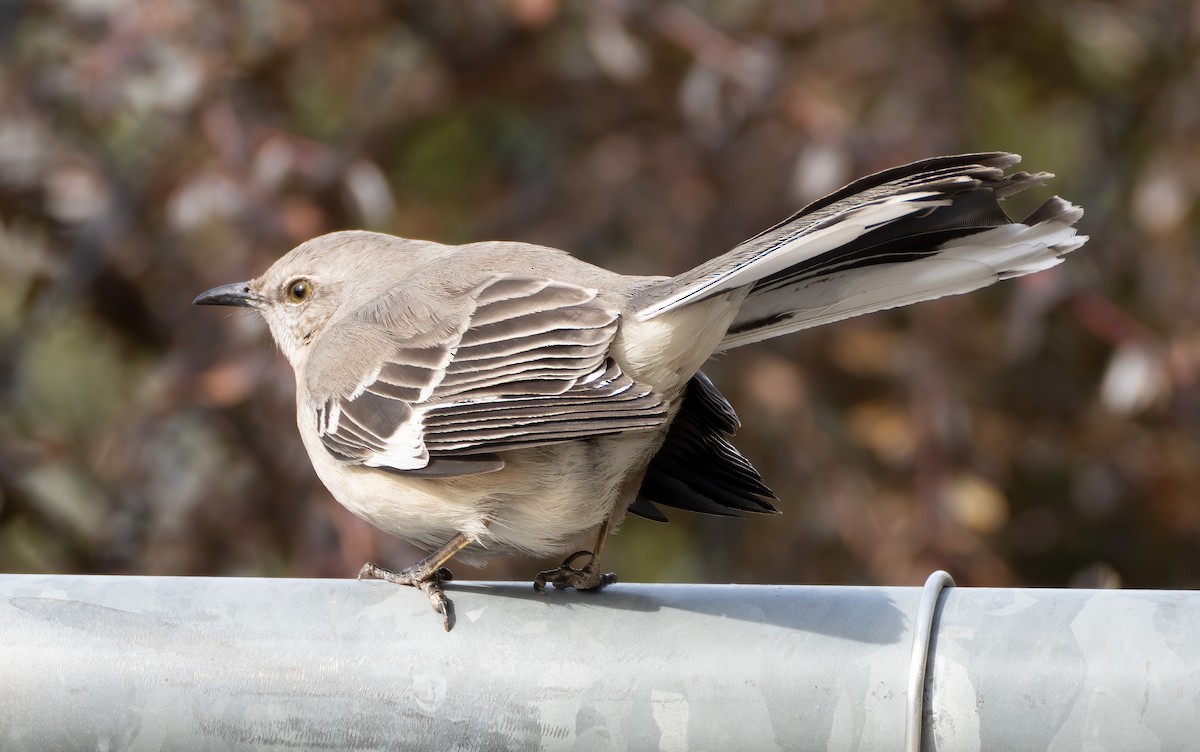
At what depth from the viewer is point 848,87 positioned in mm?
5023

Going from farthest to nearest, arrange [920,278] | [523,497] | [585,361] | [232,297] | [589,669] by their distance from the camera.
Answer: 1. [232,297]
2. [523,497]
3. [585,361]
4. [920,278]
5. [589,669]

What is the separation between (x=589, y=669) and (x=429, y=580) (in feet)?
2.29

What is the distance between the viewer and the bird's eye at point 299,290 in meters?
3.69

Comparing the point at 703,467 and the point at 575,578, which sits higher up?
the point at 703,467

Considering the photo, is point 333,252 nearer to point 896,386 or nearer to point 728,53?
point 728,53

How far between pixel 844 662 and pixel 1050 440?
320cm

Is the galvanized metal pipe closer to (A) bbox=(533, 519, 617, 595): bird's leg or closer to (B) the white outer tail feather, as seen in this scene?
(A) bbox=(533, 519, 617, 595): bird's leg

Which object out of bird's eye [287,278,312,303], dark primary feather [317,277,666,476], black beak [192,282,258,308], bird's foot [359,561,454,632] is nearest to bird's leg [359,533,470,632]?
bird's foot [359,561,454,632]

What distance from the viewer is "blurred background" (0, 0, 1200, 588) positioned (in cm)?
411

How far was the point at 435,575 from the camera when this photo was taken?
260 cm

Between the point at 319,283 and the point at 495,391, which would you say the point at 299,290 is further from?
the point at 495,391

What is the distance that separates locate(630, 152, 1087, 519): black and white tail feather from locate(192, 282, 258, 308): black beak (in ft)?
4.68

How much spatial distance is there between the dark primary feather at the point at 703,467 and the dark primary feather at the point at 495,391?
14.3 inches

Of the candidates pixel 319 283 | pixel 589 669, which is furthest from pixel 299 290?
pixel 589 669
